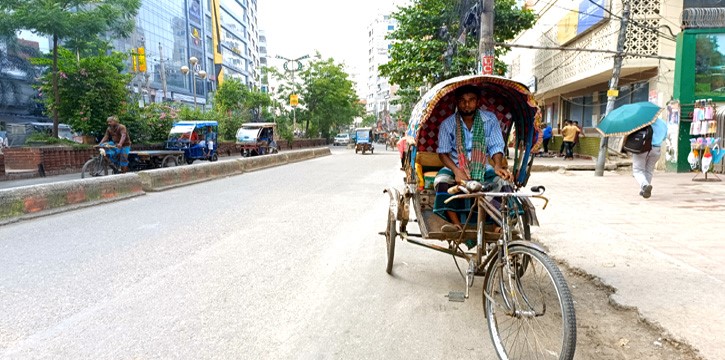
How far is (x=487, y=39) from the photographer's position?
12062 mm

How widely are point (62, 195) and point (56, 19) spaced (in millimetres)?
12680

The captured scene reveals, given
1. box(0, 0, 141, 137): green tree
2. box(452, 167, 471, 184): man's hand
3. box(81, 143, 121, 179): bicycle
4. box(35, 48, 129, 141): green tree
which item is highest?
box(0, 0, 141, 137): green tree

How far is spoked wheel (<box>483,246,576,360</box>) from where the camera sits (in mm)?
2623

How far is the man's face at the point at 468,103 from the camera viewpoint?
4.30 m

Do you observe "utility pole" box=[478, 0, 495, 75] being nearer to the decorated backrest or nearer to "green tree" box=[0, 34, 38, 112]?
the decorated backrest

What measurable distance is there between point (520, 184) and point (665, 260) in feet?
5.91

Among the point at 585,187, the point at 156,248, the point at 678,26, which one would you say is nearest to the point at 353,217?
the point at 156,248

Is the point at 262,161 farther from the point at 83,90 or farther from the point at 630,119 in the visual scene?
the point at 630,119

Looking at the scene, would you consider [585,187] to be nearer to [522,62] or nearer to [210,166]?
[210,166]

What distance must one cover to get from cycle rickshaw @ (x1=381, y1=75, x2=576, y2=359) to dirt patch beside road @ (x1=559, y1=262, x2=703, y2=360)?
473mm

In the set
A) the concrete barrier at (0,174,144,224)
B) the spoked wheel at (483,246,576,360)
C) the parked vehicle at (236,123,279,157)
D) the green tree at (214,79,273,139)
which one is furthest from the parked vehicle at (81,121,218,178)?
the spoked wheel at (483,246,576,360)

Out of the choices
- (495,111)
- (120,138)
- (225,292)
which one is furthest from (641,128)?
(120,138)

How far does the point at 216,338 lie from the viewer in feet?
10.8

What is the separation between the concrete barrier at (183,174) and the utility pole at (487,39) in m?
8.07
